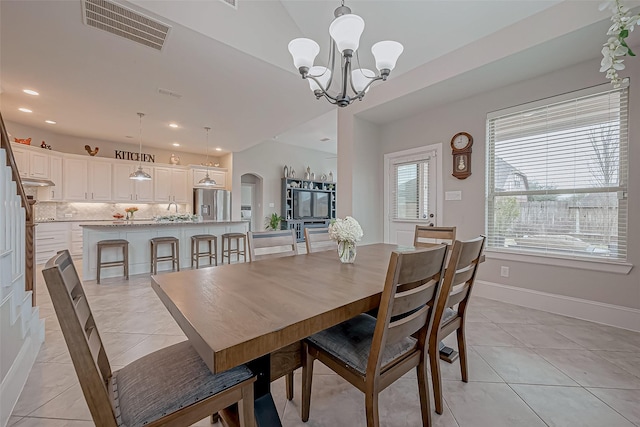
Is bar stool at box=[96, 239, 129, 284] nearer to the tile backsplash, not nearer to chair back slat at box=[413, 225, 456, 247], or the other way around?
the tile backsplash

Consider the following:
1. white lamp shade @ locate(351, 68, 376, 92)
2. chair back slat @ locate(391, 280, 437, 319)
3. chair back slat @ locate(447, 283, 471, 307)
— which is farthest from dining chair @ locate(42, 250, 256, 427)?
white lamp shade @ locate(351, 68, 376, 92)

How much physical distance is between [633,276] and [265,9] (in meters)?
4.56

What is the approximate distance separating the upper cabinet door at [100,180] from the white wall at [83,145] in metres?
0.47

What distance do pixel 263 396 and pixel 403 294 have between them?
73 centimetres

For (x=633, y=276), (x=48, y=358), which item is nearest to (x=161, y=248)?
(x=48, y=358)

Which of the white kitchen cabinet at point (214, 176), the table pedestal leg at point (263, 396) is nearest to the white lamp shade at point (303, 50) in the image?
the table pedestal leg at point (263, 396)

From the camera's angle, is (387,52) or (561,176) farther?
(561,176)

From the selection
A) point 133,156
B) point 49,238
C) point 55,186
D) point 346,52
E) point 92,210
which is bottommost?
point 49,238

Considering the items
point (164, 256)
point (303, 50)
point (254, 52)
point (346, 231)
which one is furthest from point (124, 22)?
point (164, 256)

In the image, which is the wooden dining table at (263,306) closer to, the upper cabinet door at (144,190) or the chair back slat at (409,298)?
the chair back slat at (409,298)

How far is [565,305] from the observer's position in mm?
2658

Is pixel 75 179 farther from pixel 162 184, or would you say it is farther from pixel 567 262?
pixel 567 262

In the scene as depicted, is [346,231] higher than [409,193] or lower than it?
lower

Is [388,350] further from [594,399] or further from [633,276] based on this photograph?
[633,276]
